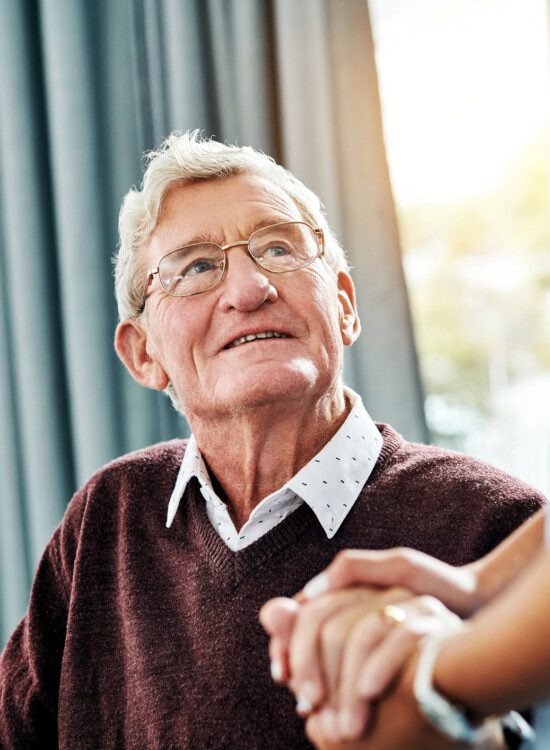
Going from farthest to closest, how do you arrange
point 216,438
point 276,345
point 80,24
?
point 80,24, point 216,438, point 276,345

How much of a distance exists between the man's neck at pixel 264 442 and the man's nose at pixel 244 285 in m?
0.18

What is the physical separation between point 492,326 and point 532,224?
0.30 m

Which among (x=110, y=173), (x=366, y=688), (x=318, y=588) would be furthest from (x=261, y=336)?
(x=110, y=173)

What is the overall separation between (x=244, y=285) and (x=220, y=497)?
40 centimetres

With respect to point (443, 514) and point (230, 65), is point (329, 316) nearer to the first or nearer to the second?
point (443, 514)

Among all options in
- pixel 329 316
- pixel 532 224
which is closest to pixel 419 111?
pixel 532 224

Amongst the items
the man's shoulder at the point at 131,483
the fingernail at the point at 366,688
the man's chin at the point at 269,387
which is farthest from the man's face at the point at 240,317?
the fingernail at the point at 366,688

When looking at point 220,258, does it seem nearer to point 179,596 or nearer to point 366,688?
point 179,596

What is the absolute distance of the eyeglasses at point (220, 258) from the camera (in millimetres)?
1360

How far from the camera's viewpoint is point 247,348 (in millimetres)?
1279

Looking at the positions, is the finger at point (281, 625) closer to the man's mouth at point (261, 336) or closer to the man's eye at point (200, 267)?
the man's mouth at point (261, 336)

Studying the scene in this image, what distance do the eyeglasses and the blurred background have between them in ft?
1.96

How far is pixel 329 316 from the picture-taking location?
1.37m

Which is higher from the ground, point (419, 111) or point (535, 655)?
point (419, 111)
